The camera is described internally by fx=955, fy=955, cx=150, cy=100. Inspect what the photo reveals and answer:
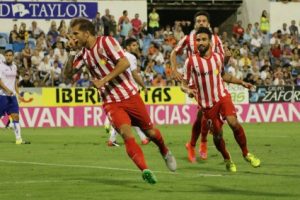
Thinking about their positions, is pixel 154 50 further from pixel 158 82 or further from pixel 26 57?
pixel 26 57

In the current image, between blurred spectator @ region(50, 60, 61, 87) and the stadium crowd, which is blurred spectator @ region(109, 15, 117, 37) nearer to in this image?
the stadium crowd

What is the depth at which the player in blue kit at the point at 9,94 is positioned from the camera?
2259cm

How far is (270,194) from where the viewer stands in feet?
38.5

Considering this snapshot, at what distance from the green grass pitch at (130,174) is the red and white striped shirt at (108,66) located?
1240 mm

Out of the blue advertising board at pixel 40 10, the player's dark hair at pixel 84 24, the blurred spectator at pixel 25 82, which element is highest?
the player's dark hair at pixel 84 24

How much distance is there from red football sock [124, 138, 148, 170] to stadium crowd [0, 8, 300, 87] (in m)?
18.8

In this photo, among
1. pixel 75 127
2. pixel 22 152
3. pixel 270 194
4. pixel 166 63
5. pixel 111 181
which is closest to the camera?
pixel 270 194

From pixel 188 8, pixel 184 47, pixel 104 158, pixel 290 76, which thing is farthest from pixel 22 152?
pixel 188 8

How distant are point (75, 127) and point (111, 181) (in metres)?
17.0

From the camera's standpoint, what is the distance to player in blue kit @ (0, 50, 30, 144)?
22594mm

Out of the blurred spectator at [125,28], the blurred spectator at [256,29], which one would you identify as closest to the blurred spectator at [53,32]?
the blurred spectator at [125,28]

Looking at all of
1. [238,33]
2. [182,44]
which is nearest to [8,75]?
[182,44]

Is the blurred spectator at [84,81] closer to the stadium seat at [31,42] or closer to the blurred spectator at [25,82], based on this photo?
the blurred spectator at [25,82]

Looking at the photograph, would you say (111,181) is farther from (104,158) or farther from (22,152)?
(22,152)
